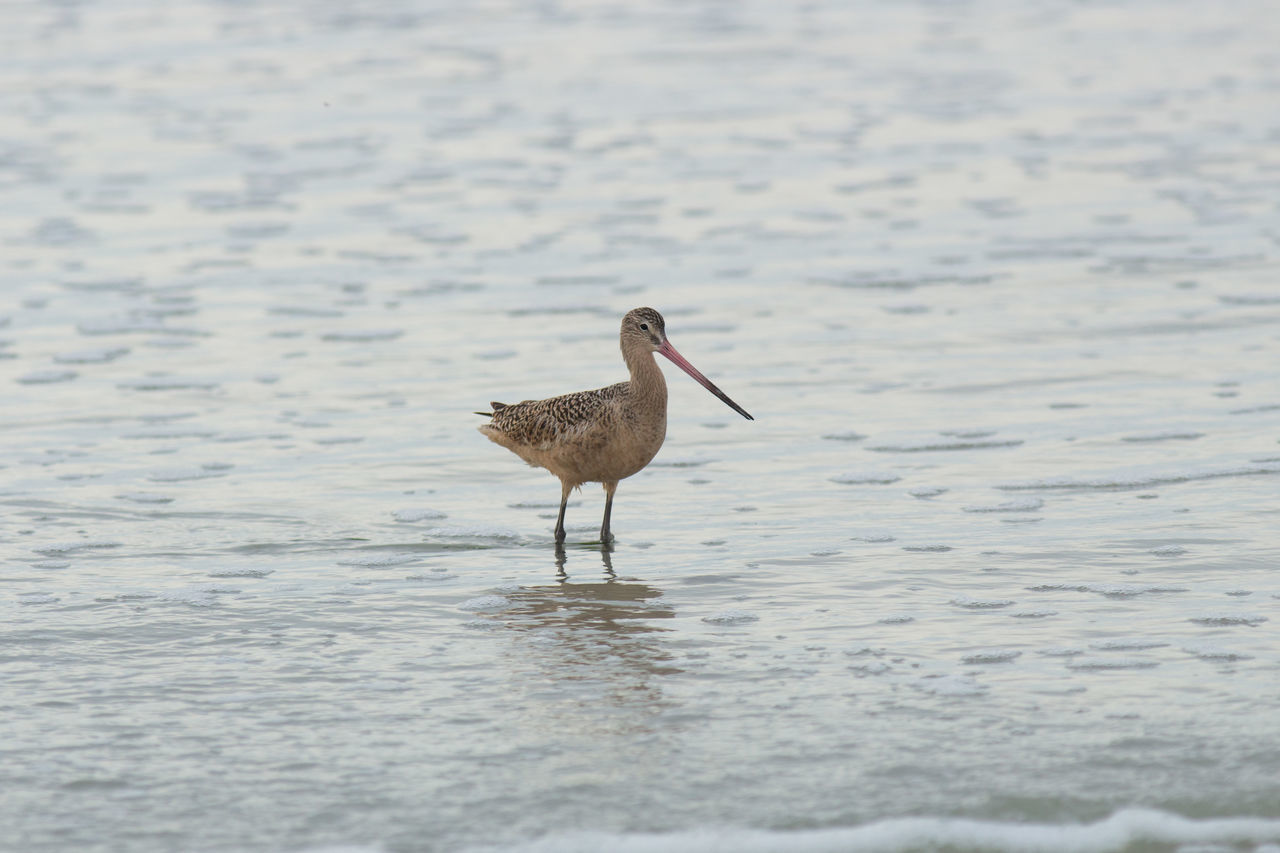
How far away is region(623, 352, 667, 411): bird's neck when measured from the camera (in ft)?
25.0

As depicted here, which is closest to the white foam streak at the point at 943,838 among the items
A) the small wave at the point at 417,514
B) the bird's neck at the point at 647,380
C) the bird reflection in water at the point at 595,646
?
Result: the bird reflection in water at the point at 595,646

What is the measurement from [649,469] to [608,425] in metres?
1.30

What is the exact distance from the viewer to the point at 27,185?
15.5 meters

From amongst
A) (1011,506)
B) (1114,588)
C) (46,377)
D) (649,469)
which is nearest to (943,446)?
(1011,506)

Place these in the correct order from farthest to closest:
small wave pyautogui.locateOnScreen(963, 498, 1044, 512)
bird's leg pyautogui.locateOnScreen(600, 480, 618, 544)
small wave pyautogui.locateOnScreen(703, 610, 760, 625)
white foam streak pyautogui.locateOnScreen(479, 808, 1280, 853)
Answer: small wave pyautogui.locateOnScreen(963, 498, 1044, 512)
bird's leg pyautogui.locateOnScreen(600, 480, 618, 544)
small wave pyautogui.locateOnScreen(703, 610, 760, 625)
white foam streak pyautogui.locateOnScreen(479, 808, 1280, 853)

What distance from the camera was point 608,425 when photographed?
24.7 ft

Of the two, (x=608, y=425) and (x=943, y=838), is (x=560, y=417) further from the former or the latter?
(x=943, y=838)

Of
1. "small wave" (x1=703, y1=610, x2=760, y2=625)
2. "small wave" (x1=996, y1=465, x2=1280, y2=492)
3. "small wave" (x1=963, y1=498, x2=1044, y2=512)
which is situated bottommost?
"small wave" (x1=703, y1=610, x2=760, y2=625)

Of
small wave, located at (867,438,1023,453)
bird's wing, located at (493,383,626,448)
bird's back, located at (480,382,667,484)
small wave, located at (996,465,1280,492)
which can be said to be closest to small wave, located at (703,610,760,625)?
bird's back, located at (480,382,667,484)

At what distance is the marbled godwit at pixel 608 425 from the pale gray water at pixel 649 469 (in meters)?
0.35

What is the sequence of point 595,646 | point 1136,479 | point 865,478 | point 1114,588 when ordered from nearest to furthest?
point 595,646, point 1114,588, point 1136,479, point 865,478

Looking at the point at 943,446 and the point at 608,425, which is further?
the point at 943,446

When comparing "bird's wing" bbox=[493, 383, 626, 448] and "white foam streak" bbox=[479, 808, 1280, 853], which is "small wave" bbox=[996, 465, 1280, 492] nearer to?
"bird's wing" bbox=[493, 383, 626, 448]

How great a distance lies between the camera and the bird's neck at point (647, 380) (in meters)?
7.62
